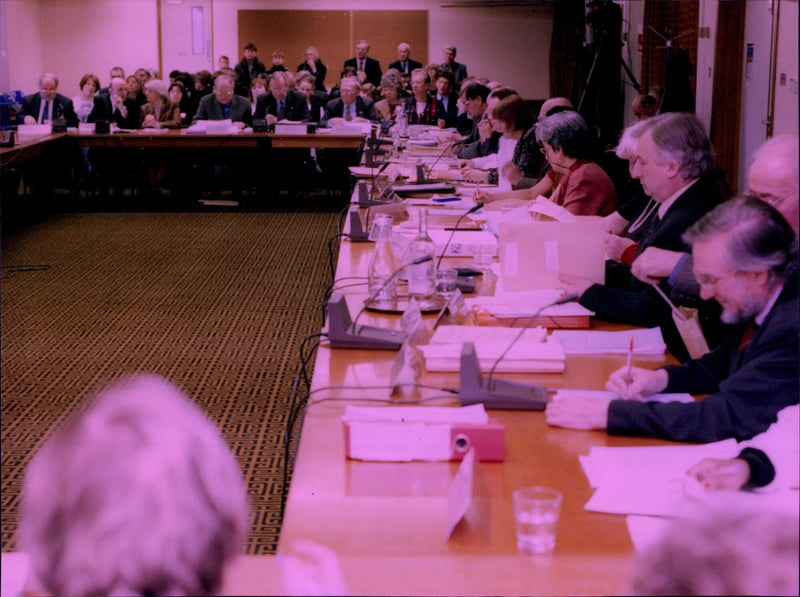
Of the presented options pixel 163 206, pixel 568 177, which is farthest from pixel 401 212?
pixel 163 206

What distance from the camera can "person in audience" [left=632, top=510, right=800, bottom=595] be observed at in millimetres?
786

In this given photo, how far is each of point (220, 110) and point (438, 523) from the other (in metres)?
9.62

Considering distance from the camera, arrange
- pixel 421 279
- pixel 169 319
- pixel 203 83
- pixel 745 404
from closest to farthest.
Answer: pixel 745 404, pixel 421 279, pixel 169 319, pixel 203 83

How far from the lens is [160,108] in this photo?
11.1 metres

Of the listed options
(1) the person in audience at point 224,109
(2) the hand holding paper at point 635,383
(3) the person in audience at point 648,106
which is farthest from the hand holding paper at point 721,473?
(1) the person in audience at point 224,109

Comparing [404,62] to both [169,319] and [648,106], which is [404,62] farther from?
[169,319]

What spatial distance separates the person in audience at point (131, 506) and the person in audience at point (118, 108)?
1029 centimetres

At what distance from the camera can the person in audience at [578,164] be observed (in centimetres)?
477

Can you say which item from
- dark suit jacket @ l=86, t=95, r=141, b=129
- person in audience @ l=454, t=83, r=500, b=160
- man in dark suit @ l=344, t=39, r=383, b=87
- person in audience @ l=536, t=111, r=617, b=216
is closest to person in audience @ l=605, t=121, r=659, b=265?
person in audience @ l=536, t=111, r=617, b=216

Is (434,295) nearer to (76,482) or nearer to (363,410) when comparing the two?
(363,410)

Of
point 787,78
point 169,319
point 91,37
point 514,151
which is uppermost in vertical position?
point 91,37

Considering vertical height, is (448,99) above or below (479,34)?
below

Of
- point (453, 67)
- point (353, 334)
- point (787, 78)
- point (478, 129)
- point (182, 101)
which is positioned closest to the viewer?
point (353, 334)

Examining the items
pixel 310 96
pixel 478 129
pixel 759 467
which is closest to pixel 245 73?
pixel 310 96
